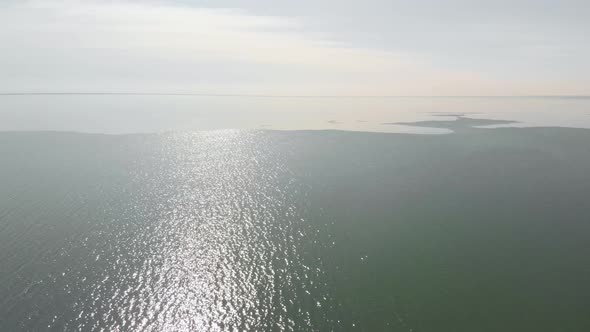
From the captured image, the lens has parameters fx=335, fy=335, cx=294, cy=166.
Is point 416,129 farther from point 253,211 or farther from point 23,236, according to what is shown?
point 23,236

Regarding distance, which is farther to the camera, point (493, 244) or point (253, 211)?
point (253, 211)

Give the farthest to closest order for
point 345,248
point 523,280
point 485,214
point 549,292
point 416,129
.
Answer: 1. point 416,129
2. point 485,214
3. point 345,248
4. point 523,280
5. point 549,292

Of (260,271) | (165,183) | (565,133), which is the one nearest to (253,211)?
(260,271)

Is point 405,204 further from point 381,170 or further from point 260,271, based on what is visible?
point 260,271

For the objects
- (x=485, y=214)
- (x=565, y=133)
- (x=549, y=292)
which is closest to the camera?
(x=549, y=292)

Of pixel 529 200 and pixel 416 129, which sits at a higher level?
pixel 416 129

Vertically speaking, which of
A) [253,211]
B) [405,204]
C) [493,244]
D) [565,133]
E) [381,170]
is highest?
[565,133]
